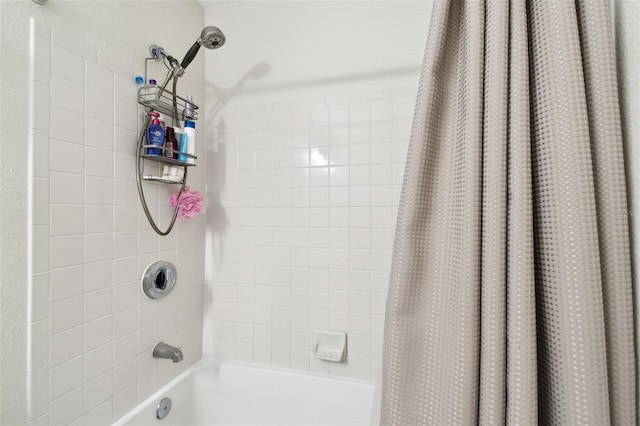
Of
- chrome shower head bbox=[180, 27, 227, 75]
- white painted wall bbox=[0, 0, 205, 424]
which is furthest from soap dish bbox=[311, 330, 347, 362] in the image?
chrome shower head bbox=[180, 27, 227, 75]

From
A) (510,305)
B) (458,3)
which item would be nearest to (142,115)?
(458,3)

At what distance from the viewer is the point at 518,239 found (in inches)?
15.8

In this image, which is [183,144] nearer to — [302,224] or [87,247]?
[87,247]

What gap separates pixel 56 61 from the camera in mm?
870

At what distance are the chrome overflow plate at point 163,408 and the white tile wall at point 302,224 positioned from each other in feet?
1.03

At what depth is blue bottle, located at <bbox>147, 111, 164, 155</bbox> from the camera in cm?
111

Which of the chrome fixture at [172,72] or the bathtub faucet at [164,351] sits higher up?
the chrome fixture at [172,72]

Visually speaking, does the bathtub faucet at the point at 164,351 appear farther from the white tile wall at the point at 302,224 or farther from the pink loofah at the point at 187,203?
the pink loofah at the point at 187,203

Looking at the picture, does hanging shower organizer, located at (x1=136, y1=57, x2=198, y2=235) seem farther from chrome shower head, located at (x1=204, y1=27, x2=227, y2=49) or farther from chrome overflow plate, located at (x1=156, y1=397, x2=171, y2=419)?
chrome overflow plate, located at (x1=156, y1=397, x2=171, y2=419)

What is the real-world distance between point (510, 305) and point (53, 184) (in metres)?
1.17

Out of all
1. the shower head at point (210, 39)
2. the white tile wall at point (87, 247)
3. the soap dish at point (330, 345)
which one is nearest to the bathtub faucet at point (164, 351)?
the white tile wall at point (87, 247)

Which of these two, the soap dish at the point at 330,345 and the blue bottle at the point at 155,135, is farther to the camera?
the soap dish at the point at 330,345

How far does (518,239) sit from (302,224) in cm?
108

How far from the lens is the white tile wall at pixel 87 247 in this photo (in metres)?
0.83
